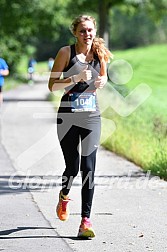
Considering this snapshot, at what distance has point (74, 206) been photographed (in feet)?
28.5

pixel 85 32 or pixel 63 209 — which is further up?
pixel 85 32

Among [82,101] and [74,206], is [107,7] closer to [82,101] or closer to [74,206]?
[74,206]

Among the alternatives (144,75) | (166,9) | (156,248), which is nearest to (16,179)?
(156,248)

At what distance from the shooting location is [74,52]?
7066 mm

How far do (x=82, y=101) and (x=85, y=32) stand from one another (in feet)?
2.03

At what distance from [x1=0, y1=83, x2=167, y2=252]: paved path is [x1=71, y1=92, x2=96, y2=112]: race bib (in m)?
1.16

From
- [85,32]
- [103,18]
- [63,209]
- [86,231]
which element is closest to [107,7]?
[103,18]

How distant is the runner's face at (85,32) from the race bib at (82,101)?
1.54ft

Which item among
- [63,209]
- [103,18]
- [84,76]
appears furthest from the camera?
[103,18]

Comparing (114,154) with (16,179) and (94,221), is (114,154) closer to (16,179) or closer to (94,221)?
(16,179)

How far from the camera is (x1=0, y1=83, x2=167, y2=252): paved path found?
678 centimetres

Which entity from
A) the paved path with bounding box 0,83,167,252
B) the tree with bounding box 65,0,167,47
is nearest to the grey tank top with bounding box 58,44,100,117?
the paved path with bounding box 0,83,167,252

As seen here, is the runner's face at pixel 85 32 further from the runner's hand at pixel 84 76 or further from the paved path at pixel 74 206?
the paved path at pixel 74 206

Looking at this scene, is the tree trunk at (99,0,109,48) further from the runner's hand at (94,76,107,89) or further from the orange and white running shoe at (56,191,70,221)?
the runner's hand at (94,76,107,89)
